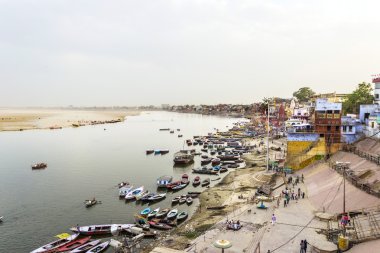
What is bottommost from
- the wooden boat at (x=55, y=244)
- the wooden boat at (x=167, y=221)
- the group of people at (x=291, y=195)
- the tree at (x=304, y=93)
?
the wooden boat at (x=55, y=244)

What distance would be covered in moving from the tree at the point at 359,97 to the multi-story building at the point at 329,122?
33.9 metres

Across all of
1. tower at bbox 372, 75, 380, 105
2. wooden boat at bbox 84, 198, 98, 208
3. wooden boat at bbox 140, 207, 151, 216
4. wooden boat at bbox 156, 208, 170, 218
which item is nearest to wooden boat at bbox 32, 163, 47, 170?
wooden boat at bbox 84, 198, 98, 208

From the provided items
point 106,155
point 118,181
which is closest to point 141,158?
point 106,155

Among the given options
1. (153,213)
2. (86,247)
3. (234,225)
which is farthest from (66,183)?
(234,225)

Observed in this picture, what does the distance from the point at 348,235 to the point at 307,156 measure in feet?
97.5

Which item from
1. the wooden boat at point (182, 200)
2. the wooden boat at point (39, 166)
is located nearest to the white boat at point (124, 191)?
the wooden boat at point (182, 200)

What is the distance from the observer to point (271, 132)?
11538 cm

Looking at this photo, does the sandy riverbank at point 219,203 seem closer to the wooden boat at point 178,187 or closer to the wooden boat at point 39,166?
the wooden boat at point 178,187

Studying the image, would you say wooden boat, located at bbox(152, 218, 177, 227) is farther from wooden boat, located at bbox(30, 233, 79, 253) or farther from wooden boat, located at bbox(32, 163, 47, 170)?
wooden boat, located at bbox(32, 163, 47, 170)

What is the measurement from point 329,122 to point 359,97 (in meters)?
38.0

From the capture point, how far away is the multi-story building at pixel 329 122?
2271 inches

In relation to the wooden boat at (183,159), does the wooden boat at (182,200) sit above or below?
below

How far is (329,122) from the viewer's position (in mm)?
57969

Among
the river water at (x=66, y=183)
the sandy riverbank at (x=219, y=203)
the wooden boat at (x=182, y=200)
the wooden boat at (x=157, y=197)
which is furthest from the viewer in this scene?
the wooden boat at (x=157, y=197)
